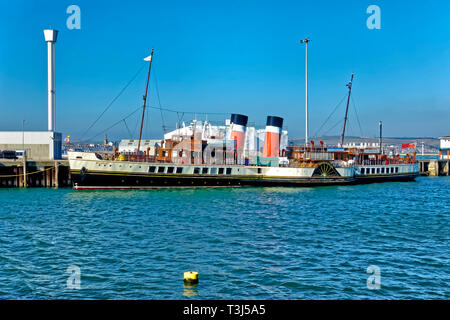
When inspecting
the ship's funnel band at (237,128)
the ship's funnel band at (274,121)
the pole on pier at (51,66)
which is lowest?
the ship's funnel band at (237,128)

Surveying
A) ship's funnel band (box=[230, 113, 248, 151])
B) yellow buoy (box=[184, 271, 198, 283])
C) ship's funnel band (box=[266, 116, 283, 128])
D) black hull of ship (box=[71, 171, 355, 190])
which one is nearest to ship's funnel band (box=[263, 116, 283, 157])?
ship's funnel band (box=[266, 116, 283, 128])

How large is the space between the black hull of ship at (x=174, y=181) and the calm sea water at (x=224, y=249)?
8.64 metres

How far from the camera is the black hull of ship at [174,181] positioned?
4509 centimetres

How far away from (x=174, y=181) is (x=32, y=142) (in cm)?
3284

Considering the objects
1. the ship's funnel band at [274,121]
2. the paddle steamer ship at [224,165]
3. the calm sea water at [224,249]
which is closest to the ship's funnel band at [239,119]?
the paddle steamer ship at [224,165]

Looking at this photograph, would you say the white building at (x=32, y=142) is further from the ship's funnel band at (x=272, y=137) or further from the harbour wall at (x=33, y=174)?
the ship's funnel band at (x=272, y=137)

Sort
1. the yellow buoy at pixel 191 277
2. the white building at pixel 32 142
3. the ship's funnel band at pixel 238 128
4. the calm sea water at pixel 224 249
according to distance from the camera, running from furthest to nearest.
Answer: the white building at pixel 32 142
the ship's funnel band at pixel 238 128
the yellow buoy at pixel 191 277
the calm sea water at pixel 224 249

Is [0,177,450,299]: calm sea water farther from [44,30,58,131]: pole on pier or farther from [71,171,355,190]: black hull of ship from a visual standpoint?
[44,30,58,131]: pole on pier

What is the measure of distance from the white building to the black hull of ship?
83.0 ft

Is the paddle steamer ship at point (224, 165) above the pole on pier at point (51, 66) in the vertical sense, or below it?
below

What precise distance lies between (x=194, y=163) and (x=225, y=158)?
433cm

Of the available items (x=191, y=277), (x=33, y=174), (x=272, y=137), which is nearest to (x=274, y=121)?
(x=272, y=137)
